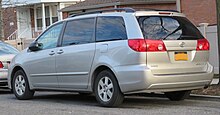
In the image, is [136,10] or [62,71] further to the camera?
[62,71]

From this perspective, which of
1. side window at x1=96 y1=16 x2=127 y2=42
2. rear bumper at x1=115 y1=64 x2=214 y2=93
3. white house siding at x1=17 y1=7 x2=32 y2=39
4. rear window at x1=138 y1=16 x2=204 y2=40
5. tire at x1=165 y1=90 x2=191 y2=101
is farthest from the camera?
white house siding at x1=17 y1=7 x2=32 y2=39

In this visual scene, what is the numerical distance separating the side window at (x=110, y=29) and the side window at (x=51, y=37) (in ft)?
4.00

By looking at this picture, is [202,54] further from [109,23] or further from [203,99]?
[109,23]

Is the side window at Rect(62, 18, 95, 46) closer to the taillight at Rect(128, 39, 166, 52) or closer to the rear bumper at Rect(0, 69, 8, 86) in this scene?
the taillight at Rect(128, 39, 166, 52)

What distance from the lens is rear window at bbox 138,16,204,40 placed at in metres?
8.87

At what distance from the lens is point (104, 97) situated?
9203 mm

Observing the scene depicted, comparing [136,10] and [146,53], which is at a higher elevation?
[136,10]

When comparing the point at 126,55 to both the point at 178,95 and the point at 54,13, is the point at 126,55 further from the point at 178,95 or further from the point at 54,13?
the point at 54,13

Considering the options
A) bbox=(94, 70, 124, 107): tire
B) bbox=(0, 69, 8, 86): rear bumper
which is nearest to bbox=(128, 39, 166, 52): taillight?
bbox=(94, 70, 124, 107): tire

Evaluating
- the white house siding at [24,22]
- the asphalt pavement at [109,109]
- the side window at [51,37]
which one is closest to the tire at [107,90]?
the asphalt pavement at [109,109]

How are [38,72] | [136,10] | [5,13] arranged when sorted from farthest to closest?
[5,13] < [38,72] < [136,10]

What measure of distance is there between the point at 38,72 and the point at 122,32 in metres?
2.61

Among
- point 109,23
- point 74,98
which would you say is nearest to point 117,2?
point 74,98

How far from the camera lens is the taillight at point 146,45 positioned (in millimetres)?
8586
